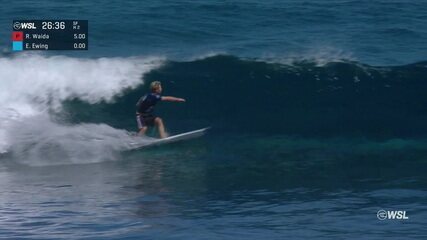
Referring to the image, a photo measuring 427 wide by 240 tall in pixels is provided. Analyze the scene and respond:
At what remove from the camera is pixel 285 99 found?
1989 cm

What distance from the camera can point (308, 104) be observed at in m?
19.8

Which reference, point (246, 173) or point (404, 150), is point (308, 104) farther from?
point (246, 173)

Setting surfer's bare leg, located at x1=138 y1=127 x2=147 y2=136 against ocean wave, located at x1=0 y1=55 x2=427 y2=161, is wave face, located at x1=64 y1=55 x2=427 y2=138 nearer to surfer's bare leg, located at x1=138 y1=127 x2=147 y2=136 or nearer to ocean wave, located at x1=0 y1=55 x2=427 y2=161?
ocean wave, located at x1=0 y1=55 x2=427 y2=161

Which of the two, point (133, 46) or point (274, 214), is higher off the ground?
point (133, 46)

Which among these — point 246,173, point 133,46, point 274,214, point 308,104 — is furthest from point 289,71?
point 274,214

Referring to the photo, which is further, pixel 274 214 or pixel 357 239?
pixel 274 214

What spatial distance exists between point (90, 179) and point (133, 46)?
799 centimetres

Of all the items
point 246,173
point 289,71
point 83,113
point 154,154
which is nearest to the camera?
point 246,173

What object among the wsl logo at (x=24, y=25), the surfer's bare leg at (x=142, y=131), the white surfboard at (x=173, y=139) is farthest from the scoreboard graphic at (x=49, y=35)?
the white surfboard at (x=173, y=139)

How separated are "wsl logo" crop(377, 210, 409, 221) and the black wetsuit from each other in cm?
595

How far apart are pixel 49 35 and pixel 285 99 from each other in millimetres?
4999

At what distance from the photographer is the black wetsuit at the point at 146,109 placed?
1748cm

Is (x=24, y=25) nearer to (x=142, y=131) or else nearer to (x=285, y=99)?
(x=142, y=131)

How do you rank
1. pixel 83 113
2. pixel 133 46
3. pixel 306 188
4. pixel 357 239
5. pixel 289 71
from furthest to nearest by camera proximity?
1. pixel 133 46
2. pixel 289 71
3. pixel 83 113
4. pixel 306 188
5. pixel 357 239
